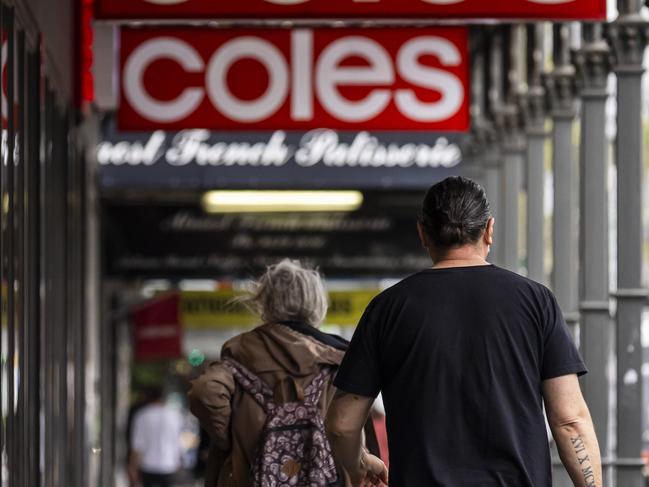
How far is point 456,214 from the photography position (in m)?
4.65

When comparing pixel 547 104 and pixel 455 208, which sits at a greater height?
pixel 547 104

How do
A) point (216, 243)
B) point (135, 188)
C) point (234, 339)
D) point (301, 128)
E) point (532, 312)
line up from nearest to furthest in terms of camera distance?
1. point (532, 312)
2. point (234, 339)
3. point (301, 128)
4. point (135, 188)
5. point (216, 243)

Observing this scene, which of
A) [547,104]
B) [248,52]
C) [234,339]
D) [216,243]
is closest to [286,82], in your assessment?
[248,52]

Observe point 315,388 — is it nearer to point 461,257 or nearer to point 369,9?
point 461,257

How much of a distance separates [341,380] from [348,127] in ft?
17.5

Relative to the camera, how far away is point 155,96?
10.0 metres

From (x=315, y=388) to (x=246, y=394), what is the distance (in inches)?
11.1

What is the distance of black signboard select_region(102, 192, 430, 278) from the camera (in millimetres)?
16375

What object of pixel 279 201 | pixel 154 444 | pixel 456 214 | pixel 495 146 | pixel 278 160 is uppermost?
pixel 495 146

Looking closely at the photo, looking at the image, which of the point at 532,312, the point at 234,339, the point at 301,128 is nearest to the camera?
the point at 532,312

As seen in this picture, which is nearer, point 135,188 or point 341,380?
point 341,380

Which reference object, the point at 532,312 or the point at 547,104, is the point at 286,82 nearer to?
the point at 547,104

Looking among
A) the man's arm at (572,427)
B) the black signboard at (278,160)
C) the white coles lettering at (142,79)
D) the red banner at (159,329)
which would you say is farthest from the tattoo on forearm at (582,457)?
the red banner at (159,329)

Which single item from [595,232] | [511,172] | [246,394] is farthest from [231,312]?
[246,394]
